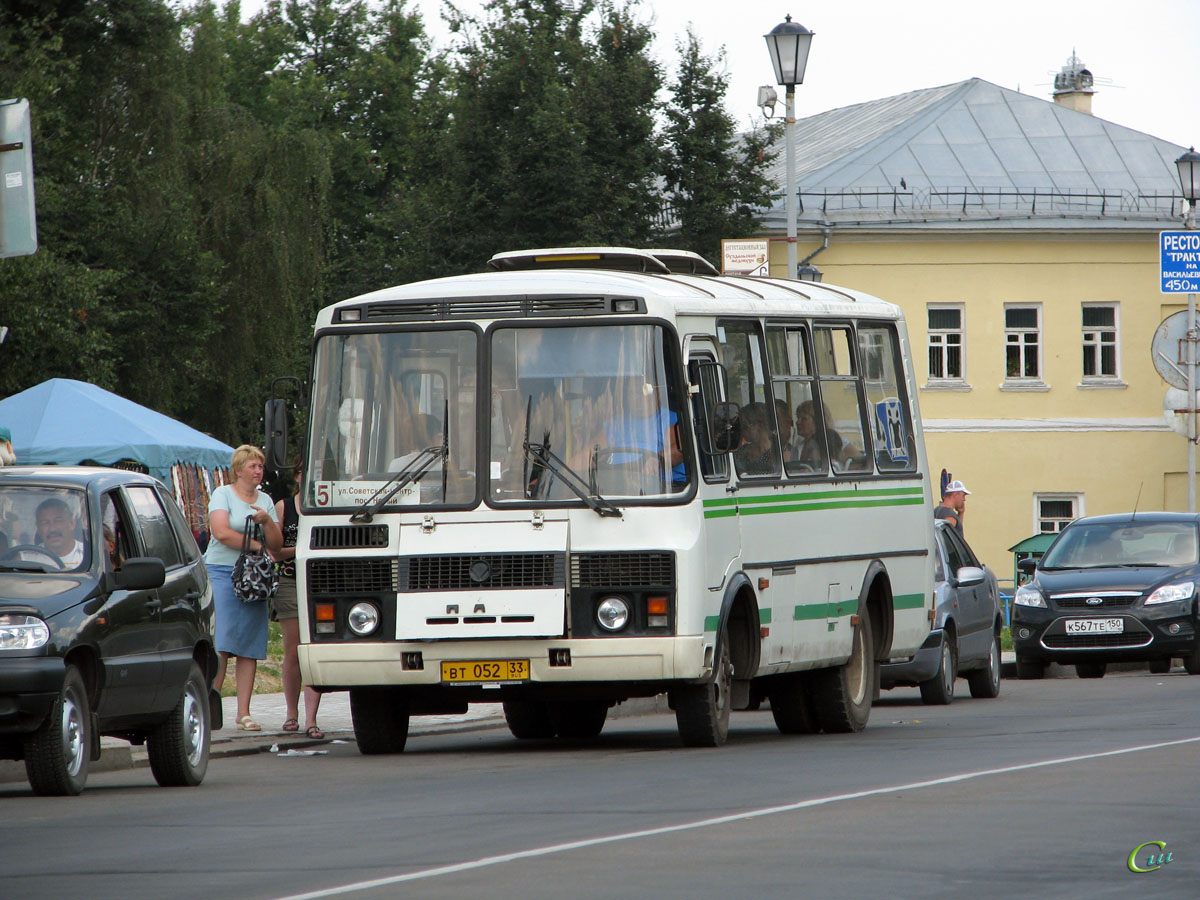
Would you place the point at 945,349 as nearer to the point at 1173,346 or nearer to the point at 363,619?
the point at 1173,346

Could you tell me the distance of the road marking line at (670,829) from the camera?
7840 millimetres

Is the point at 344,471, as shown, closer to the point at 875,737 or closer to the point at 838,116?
the point at 875,737

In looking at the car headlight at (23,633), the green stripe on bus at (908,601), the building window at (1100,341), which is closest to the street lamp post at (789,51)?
the green stripe on bus at (908,601)

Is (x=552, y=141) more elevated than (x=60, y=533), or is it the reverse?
(x=552, y=141)

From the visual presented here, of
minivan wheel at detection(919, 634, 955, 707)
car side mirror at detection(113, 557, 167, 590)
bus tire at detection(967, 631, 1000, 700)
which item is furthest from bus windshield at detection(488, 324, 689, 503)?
bus tire at detection(967, 631, 1000, 700)

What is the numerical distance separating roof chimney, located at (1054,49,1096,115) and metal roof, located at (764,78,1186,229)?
6.16m

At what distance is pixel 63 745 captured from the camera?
37.4 feet

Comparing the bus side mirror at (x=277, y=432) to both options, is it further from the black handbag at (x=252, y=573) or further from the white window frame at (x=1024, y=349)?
the white window frame at (x=1024, y=349)

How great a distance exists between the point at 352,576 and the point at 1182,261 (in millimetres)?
20273

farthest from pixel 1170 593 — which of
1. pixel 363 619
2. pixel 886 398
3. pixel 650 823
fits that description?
pixel 650 823

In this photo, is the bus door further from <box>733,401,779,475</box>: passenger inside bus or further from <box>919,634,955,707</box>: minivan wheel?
<box>919,634,955,707</box>: minivan wheel

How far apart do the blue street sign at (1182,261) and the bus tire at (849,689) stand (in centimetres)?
1628

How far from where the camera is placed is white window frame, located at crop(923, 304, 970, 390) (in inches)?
1984

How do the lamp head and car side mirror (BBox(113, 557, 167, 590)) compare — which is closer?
car side mirror (BBox(113, 557, 167, 590))
